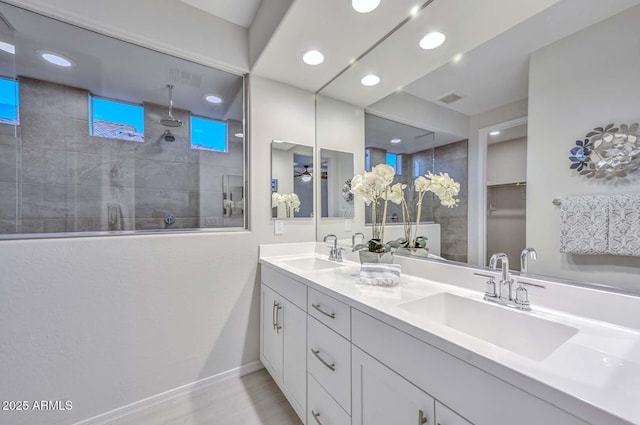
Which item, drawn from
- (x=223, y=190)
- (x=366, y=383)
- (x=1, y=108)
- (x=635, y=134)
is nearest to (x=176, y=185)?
(x=223, y=190)

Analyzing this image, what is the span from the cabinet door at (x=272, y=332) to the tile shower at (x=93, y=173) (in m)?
0.71

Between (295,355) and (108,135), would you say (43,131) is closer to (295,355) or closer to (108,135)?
(108,135)

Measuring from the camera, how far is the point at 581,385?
1.64 ft

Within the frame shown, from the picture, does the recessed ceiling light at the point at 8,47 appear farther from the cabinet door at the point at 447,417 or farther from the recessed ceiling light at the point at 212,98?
the cabinet door at the point at 447,417

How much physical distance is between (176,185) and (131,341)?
1.59m

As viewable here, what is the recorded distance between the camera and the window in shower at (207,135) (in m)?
2.71

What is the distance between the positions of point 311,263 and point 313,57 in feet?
4.93

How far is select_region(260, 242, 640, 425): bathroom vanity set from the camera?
0.53 meters

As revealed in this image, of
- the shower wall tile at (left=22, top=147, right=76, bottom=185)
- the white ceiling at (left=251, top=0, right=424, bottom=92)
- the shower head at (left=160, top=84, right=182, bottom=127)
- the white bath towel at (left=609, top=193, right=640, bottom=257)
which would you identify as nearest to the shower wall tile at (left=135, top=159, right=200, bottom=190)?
the shower head at (left=160, top=84, right=182, bottom=127)

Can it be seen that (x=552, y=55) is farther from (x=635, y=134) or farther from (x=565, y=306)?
(x=565, y=306)

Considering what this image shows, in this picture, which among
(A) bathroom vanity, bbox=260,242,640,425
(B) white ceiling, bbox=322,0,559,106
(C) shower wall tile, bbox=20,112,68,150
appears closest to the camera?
(A) bathroom vanity, bbox=260,242,640,425

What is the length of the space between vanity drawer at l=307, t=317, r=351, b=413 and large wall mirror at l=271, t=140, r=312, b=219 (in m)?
1.05

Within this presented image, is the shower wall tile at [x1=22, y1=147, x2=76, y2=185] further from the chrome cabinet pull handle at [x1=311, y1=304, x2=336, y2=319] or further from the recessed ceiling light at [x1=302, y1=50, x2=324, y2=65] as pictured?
the chrome cabinet pull handle at [x1=311, y1=304, x2=336, y2=319]

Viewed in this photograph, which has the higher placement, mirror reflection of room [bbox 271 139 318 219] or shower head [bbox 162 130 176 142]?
shower head [bbox 162 130 176 142]
